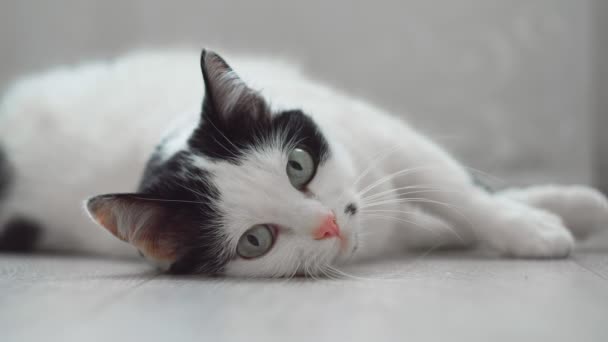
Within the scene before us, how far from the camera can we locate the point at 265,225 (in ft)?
4.00

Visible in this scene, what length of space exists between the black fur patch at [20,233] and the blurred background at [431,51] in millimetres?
1113

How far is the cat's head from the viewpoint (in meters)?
1.21

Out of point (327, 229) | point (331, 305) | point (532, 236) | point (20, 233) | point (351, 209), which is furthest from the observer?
point (20, 233)

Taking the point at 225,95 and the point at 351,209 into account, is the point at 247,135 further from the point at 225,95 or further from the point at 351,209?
the point at 351,209

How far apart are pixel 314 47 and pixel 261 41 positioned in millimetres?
263

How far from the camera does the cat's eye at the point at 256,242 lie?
123cm

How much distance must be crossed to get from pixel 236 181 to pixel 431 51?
1957 millimetres

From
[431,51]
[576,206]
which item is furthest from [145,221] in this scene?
[431,51]

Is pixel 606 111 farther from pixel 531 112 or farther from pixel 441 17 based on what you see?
pixel 441 17

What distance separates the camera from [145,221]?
127 cm

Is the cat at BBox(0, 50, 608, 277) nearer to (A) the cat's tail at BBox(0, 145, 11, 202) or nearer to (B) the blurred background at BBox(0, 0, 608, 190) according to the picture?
(A) the cat's tail at BBox(0, 145, 11, 202)

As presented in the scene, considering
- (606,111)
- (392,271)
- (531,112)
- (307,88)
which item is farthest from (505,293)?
(531,112)

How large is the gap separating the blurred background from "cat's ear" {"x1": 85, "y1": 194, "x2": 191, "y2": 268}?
5.40 ft


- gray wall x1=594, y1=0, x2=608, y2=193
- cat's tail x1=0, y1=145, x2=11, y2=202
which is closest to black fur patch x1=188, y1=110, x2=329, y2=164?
cat's tail x1=0, y1=145, x2=11, y2=202
